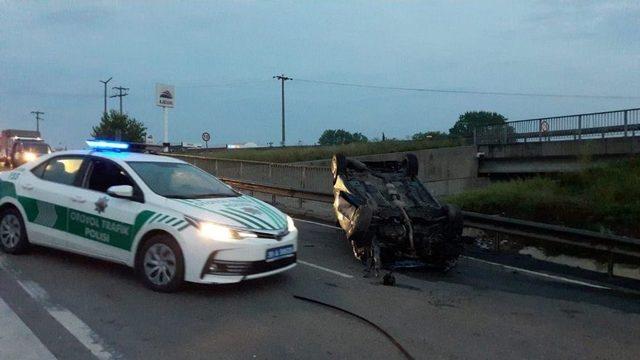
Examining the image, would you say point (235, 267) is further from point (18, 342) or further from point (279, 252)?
point (18, 342)

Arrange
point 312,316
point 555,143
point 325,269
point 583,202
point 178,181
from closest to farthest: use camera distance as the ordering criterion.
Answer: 1. point 312,316
2. point 178,181
3. point 325,269
4. point 583,202
5. point 555,143

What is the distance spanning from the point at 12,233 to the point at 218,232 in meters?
3.50

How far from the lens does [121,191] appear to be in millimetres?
6434

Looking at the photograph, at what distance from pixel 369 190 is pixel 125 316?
4301 mm

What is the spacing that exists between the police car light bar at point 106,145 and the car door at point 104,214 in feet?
2.12

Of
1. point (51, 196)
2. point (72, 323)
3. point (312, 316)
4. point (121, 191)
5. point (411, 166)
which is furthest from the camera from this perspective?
point (411, 166)

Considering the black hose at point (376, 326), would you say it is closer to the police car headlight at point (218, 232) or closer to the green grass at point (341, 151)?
the police car headlight at point (218, 232)

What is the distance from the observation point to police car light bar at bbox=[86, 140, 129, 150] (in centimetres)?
792

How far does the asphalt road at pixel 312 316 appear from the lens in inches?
190

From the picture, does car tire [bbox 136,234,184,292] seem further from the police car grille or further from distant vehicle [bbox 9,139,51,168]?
distant vehicle [bbox 9,139,51,168]

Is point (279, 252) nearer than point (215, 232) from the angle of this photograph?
→ No

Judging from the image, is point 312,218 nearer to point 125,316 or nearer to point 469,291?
point 469,291

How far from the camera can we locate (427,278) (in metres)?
7.68

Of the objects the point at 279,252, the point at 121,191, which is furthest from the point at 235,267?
the point at 121,191
